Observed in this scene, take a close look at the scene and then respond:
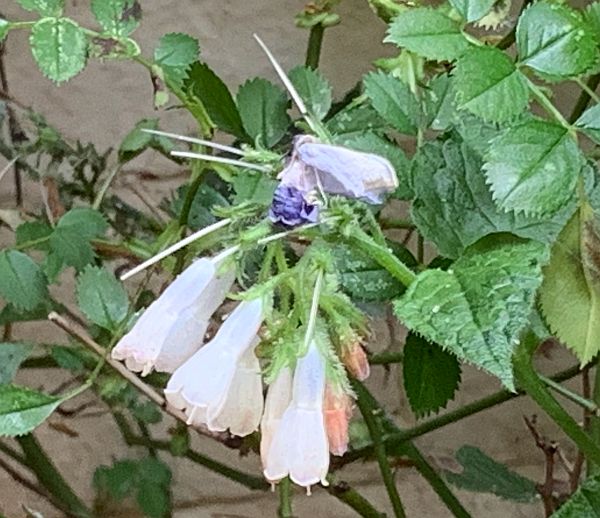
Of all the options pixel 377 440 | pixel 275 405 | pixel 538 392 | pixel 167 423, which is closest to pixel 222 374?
pixel 275 405

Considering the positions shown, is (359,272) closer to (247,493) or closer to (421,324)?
(421,324)

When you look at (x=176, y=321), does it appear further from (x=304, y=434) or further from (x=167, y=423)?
(x=167, y=423)

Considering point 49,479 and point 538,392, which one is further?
point 49,479

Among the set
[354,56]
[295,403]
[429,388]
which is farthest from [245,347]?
[354,56]

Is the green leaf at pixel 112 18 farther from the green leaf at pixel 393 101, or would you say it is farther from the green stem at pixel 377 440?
the green stem at pixel 377 440

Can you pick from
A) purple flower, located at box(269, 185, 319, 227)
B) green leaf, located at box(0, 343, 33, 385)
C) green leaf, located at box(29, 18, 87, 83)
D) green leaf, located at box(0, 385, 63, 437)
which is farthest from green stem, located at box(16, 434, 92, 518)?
purple flower, located at box(269, 185, 319, 227)

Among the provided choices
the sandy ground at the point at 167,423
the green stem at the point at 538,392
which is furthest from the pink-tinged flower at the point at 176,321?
the sandy ground at the point at 167,423

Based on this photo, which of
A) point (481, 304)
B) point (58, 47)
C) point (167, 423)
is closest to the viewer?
point (481, 304)

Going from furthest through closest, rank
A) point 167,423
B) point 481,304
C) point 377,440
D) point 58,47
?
point 167,423
point 377,440
point 58,47
point 481,304
